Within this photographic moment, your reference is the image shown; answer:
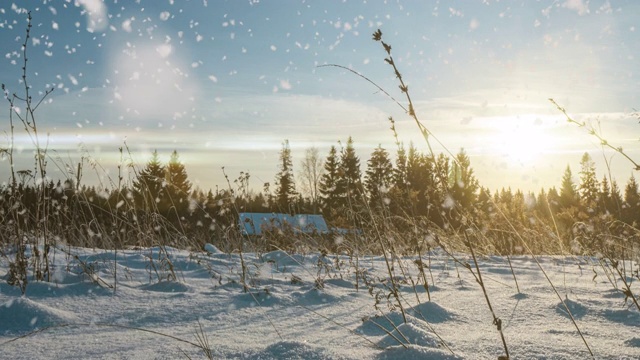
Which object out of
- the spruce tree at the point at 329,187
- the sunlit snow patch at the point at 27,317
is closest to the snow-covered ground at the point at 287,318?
the sunlit snow patch at the point at 27,317

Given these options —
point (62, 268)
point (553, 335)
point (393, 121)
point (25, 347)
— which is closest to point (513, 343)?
point (553, 335)

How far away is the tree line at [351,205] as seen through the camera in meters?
3.18

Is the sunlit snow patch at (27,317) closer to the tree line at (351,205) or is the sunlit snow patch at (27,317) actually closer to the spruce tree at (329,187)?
the tree line at (351,205)

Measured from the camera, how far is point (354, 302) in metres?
2.96

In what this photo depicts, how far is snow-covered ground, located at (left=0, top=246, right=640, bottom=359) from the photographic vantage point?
1.78m

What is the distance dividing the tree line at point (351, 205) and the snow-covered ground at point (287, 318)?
48 cm

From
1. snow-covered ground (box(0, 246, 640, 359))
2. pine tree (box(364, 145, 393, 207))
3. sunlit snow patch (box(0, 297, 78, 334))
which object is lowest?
snow-covered ground (box(0, 246, 640, 359))

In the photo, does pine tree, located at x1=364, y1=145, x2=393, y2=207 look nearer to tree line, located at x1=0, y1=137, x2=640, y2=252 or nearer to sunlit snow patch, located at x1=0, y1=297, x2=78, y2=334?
tree line, located at x1=0, y1=137, x2=640, y2=252

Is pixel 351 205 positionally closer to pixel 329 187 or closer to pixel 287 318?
pixel 287 318

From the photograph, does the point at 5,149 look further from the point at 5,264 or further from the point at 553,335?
the point at 553,335

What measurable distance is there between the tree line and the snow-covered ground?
481 millimetres

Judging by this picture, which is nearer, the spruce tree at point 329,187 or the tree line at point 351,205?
the tree line at point 351,205

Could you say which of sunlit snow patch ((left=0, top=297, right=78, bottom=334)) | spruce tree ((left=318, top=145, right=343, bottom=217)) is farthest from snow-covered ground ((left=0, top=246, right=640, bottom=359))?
spruce tree ((left=318, top=145, right=343, bottom=217))

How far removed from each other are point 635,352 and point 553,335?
328 mm
